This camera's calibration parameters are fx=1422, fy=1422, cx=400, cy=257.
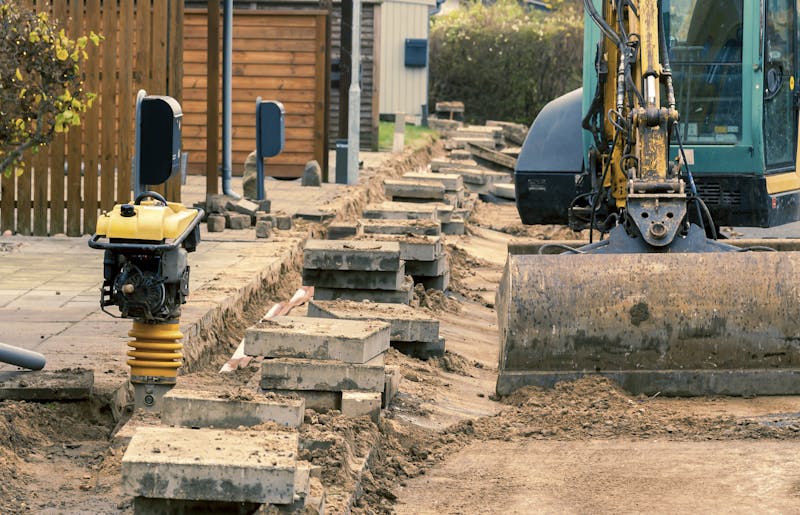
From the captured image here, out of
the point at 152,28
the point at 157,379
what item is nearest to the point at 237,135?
the point at 152,28

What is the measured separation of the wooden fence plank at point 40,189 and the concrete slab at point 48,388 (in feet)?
20.4

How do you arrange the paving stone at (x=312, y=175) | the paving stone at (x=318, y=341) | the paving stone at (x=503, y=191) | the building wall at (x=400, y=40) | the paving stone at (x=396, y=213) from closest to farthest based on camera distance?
the paving stone at (x=318, y=341) → the paving stone at (x=396, y=213) → the paving stone at (x=312, y=175) → the paving stone at (x=503, y=191) → the building wall at (x=400, y=40)

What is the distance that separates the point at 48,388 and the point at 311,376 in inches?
Answer: 53.5

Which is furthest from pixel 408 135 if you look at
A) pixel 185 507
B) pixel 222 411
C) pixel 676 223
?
pixel 185 507

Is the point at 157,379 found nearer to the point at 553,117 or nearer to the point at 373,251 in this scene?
the point at 373,251

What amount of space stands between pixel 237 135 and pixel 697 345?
12.9 metres

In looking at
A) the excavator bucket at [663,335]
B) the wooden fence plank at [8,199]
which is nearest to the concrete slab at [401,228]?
the wooden fence plank at [8,199]

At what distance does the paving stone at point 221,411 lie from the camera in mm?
6328

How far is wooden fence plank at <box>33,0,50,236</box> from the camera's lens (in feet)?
43.4

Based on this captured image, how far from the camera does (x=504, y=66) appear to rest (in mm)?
40156

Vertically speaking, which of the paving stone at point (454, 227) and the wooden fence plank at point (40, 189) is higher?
the wooden fence plank at point (40, 189)

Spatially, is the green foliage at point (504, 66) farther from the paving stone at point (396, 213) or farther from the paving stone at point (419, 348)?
the paving stone at point (419, 348)

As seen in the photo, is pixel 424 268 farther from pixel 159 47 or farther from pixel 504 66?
pixel 504 66

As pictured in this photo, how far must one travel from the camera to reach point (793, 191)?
500 inches
